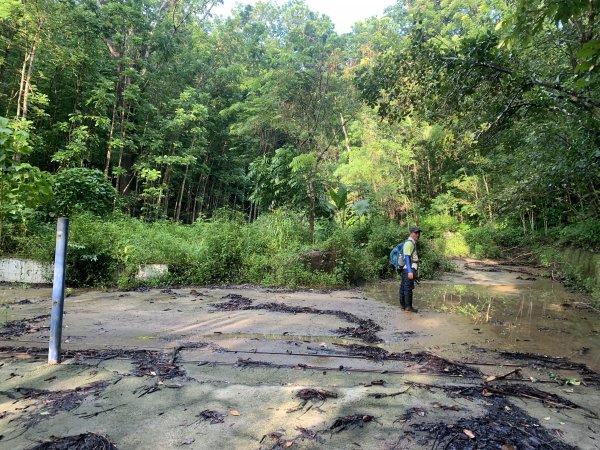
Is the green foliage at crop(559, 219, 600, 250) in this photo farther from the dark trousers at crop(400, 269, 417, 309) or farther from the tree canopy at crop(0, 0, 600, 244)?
the dark trousers at crop(400, 269, 417, 309)

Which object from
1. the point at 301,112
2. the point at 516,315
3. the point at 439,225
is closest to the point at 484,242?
the point at 439,225

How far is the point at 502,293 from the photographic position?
1070 cm

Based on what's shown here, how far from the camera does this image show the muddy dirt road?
2848 mm

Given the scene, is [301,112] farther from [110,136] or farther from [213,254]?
[110,136]

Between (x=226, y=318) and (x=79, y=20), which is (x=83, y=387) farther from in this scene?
(x=79, y=20)

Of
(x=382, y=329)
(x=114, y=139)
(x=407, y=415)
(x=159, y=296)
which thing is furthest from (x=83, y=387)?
(x=114, y=139)

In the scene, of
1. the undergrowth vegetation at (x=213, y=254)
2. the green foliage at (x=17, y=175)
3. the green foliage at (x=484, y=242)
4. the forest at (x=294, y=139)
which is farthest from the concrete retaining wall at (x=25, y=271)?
the green foliage at (x=484, y=242)

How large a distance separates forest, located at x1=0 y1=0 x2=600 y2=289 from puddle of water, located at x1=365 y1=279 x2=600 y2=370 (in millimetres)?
2148

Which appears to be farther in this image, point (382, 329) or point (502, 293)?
point (502, 293)

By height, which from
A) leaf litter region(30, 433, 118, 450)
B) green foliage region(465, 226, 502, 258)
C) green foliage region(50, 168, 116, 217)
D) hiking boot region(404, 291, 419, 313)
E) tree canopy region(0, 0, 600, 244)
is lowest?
leaf litter region(30, 433, 118, 450)

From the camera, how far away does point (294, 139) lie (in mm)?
18219

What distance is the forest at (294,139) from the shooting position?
21.7 feet

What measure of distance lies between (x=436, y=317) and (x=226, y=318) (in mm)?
3857

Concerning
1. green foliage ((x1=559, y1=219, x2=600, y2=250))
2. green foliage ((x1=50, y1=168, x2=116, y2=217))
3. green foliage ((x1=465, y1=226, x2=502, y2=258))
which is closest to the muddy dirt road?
green foliage ((x1=50, y1=168, x2=116, y2=217))
